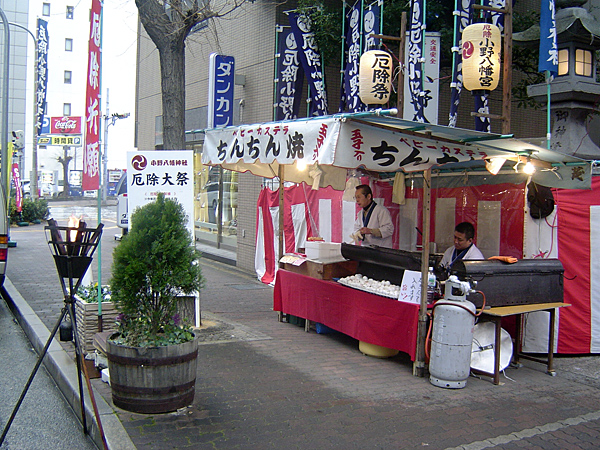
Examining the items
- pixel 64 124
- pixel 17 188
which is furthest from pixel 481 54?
pixel 64 124

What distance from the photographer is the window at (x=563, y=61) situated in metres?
8.39

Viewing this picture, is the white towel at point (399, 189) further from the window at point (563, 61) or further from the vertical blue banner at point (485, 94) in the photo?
the window at point (563, 61)

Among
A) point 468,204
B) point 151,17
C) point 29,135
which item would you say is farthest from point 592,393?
point 29,135

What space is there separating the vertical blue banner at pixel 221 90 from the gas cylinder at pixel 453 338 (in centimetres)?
816

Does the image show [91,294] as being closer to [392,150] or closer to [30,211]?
[392,150]

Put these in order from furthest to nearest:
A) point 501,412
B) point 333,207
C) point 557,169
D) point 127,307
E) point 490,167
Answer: point 333,207
point 557,169
point 490,167
point 501,412
point 127,307

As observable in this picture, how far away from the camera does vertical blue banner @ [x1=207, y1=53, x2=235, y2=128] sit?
12.4m

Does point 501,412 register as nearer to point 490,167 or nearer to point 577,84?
point 490,167

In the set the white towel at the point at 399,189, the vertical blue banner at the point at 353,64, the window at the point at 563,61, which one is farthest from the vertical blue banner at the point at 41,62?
the window at the point at 563,61

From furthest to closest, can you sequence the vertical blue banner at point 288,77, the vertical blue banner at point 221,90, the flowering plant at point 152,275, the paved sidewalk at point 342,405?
the vertical blue banner at point 221,90 → the vertical blue banner at point 288,77 → the flowering plant at point 152,275 → the paved sidewalk at point 342,405

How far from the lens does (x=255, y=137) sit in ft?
22.4

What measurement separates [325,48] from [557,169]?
19.0 feet

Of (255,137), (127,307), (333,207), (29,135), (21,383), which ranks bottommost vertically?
(21,383)

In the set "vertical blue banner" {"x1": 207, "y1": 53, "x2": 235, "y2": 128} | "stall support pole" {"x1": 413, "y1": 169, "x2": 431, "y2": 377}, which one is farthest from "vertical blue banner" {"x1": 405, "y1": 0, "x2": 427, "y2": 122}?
"vertical blue banner" {"x1": 207, "y1": 53, "x2": 235, "y2": 128}
